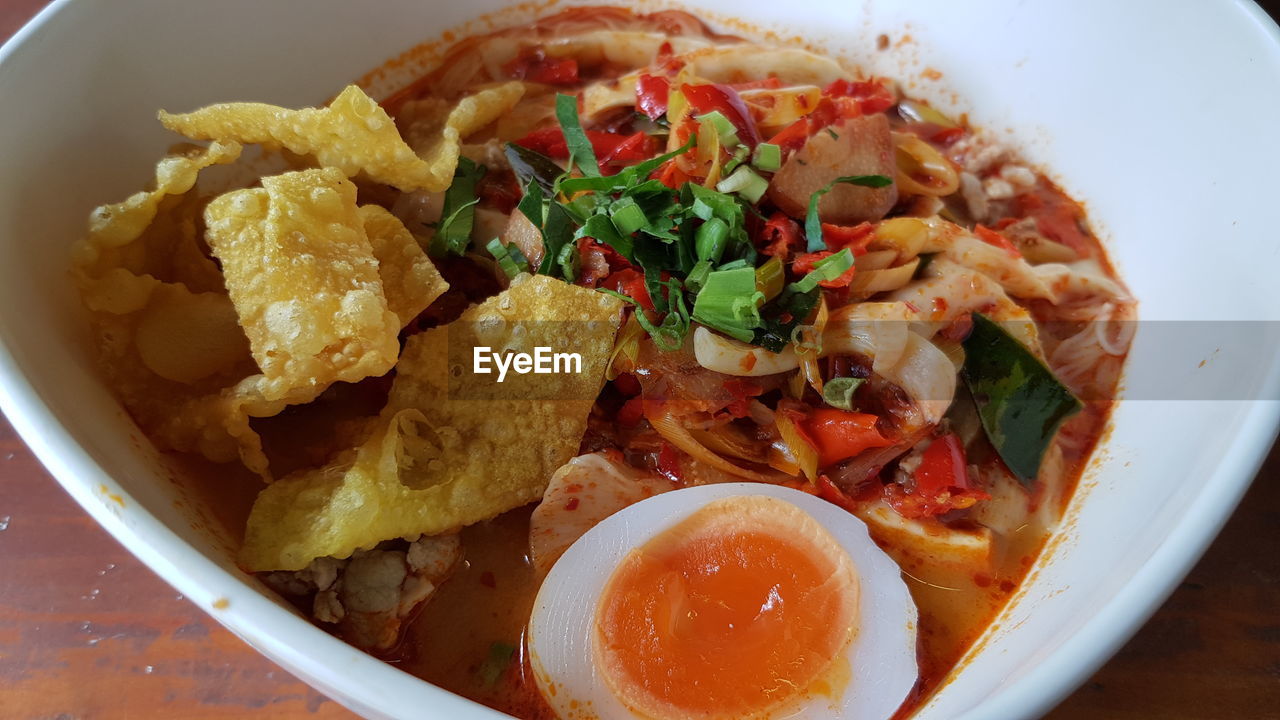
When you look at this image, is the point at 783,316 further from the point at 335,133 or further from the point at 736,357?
the point at 335,133

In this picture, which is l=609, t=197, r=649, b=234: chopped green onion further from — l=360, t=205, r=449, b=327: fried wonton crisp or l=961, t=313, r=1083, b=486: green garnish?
l=961, t=313, r=1083, b=486: green garnish

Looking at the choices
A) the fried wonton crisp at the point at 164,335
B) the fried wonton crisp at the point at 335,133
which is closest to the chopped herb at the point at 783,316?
the fried wonton crisp at the point at 335,133

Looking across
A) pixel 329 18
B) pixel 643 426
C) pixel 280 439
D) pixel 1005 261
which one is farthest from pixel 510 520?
pixel 329 18

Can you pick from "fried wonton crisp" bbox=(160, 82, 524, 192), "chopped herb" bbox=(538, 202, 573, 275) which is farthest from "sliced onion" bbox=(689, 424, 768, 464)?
"fried wonton crisp" bbox=(160, 82, 524, 192)

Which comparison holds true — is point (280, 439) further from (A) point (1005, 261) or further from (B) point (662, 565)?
(A) point (1005, 261)

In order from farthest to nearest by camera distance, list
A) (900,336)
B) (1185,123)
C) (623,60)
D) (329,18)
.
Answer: (623,60)
(329,18)
(1185,123)
(900,336)

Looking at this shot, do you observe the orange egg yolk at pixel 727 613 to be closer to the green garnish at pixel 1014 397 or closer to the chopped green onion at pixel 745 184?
the green garnish at pixel 1014 397

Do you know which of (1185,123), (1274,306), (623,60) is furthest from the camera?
(623,60)
